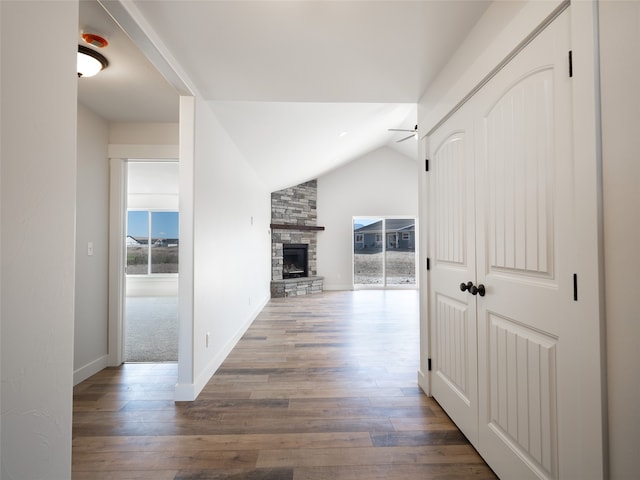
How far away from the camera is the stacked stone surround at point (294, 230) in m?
6.84

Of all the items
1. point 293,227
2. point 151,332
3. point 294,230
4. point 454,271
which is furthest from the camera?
point 294,230

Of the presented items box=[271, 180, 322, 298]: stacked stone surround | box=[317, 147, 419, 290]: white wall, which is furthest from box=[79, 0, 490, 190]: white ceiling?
box=[317, 147, 419, 290]: white wall

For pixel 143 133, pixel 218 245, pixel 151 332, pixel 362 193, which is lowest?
pixel 151 332

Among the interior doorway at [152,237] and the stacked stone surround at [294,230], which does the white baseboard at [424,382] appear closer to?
the stacked stone surround at [294,230]

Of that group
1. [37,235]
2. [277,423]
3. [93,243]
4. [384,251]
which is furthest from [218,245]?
[384,251]

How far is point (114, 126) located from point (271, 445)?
315cm

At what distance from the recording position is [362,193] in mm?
7875

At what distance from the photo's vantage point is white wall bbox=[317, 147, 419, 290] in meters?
7.80

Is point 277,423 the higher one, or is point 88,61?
point 88,61

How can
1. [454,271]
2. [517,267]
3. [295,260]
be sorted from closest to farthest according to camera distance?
[517,267] → [454,271] → [295,260]

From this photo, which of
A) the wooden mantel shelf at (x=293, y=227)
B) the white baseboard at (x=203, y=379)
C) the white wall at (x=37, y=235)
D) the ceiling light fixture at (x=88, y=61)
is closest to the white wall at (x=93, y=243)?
the ceiling light fixture at (x=88, y=61)

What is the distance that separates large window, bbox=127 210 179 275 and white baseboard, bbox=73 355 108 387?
16.2 ft

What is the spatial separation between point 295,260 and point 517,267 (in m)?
6.44

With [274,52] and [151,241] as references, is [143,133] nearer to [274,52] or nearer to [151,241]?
[274,52]
